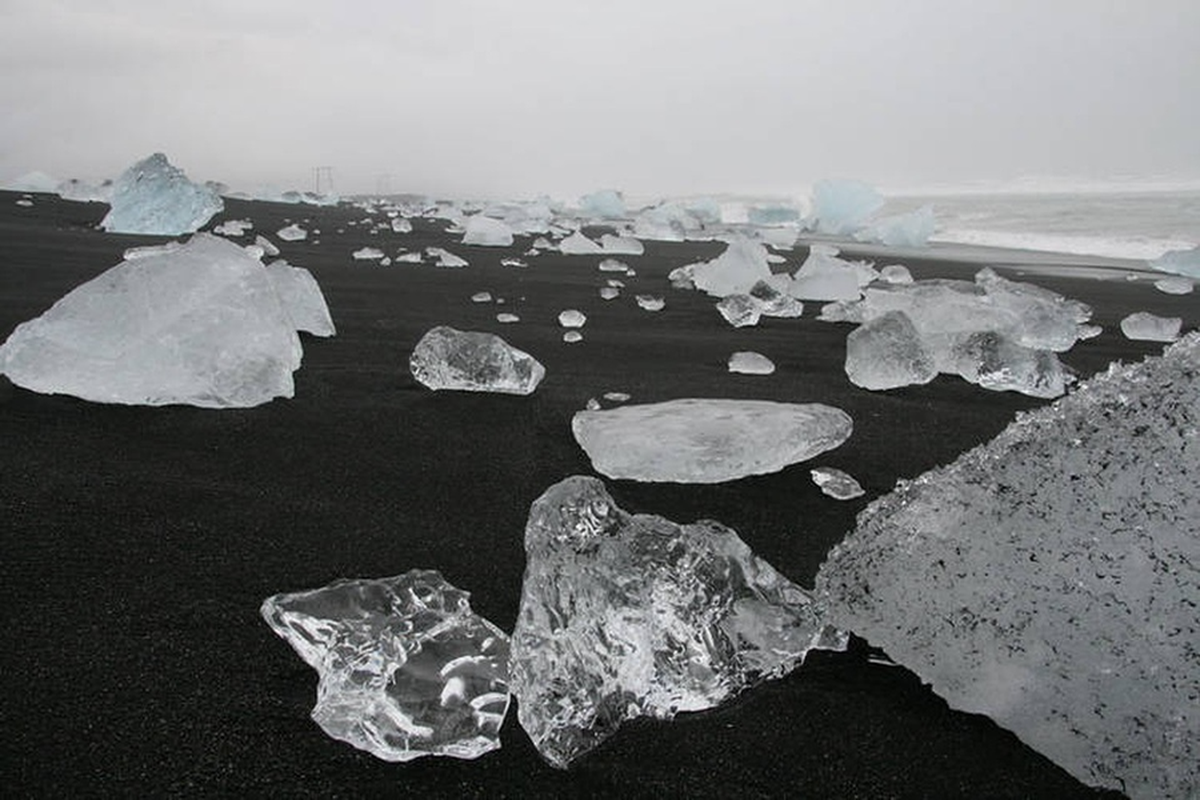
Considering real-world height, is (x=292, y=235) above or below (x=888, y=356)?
above

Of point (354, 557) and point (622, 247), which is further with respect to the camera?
point (622, 247)

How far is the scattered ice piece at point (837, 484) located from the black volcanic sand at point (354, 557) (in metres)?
0.03

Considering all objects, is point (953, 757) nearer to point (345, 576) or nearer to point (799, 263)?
point (345, 576)

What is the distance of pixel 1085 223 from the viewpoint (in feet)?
49.4

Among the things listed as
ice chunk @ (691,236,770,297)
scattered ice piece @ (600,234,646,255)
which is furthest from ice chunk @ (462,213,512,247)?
ice chunk @ (691,236,770,297)

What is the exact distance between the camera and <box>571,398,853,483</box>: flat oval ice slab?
1766 mm

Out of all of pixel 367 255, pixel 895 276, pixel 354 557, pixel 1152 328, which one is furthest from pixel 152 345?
pixel 895 276

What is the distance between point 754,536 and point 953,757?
64cm

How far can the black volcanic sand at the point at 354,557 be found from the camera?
0.89m

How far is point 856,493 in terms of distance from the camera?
1.77 metres

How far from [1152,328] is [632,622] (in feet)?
13.3

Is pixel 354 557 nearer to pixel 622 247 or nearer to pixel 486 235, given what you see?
pixel 622 247

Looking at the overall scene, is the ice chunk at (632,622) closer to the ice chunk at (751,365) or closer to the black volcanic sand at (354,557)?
the black volcanic sand at (354,557)

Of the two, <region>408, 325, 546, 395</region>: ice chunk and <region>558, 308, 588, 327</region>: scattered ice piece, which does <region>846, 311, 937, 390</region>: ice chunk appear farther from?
<region>558, 308, 588, 327</region>: scattered ice piece
